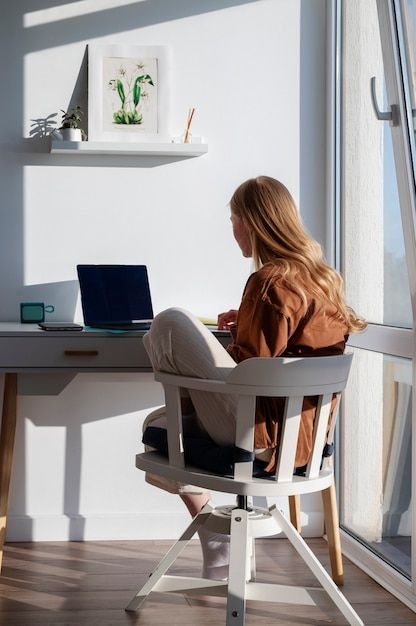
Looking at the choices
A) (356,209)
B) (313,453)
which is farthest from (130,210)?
(313,453)

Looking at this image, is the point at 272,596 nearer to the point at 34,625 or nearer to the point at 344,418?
the point at 34,625

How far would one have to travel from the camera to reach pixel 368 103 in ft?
11.1

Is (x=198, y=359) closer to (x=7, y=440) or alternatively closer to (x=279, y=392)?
(x=279, y=392)

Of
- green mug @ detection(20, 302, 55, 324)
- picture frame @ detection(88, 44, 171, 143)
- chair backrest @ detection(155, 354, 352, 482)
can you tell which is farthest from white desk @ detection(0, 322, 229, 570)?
picture frame @ detection(88, 44, 171, 143)

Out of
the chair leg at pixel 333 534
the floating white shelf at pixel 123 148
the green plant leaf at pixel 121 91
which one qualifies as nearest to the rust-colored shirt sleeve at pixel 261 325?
the chair leg at pixel 333 534

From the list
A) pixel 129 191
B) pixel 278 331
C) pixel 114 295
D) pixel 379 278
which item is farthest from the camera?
pixel 129 191

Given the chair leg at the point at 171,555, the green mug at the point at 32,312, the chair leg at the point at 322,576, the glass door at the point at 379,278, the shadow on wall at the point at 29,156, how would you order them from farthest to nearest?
1. the shadow on wall at the point at 29,156
2. the green mug at the point at 32,312
3. the glass door at the point at 379,278
4. the chair leg at the point at 171,555
5. the chair leg at the point at 322,576

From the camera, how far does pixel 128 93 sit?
3596 mm

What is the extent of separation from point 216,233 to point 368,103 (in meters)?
0.78

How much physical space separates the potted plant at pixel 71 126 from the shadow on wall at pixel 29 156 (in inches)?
2.4

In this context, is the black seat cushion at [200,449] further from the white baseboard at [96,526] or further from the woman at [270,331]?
the white baseboard at [96,526]

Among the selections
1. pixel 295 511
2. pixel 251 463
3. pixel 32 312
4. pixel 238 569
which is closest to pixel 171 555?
pixel 238 569

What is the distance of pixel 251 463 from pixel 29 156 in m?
1.78

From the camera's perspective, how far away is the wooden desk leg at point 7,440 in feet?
10.2
